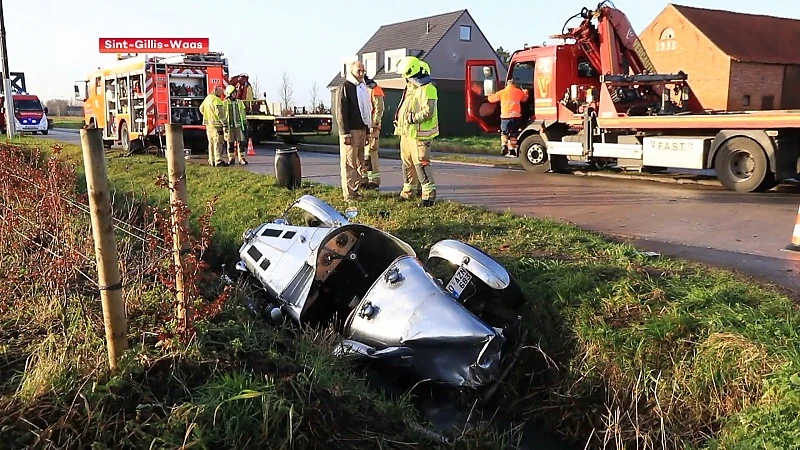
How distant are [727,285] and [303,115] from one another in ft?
57.0

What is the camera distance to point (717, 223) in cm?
697

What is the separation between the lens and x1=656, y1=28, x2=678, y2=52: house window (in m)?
29.9

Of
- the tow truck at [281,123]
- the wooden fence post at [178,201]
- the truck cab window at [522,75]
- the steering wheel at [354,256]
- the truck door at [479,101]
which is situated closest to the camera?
the wooden fence post at [178,201]

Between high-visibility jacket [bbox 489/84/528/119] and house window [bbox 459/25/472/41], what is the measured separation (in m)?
28.5

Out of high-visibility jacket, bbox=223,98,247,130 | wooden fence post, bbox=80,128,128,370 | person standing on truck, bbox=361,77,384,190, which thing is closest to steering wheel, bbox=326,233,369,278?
wooden fence post, bbox=80,128,128,370

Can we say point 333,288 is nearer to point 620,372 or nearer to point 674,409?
point 620,372

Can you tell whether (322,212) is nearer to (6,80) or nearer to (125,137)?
(125,137)

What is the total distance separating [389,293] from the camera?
14.1 feet

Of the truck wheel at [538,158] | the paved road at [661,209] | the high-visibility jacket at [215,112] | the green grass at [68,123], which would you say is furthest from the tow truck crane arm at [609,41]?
the green grass at [68,123]

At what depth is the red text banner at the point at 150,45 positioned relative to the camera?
20641mm

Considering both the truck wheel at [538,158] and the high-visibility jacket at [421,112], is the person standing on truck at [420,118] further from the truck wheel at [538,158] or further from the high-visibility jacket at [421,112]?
the truck wheel at [538,158]

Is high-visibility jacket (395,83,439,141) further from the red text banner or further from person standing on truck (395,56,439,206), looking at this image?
the red text banner

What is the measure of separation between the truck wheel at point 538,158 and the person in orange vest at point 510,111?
0.28m

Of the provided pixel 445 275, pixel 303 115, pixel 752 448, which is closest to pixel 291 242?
pixel 445 275
